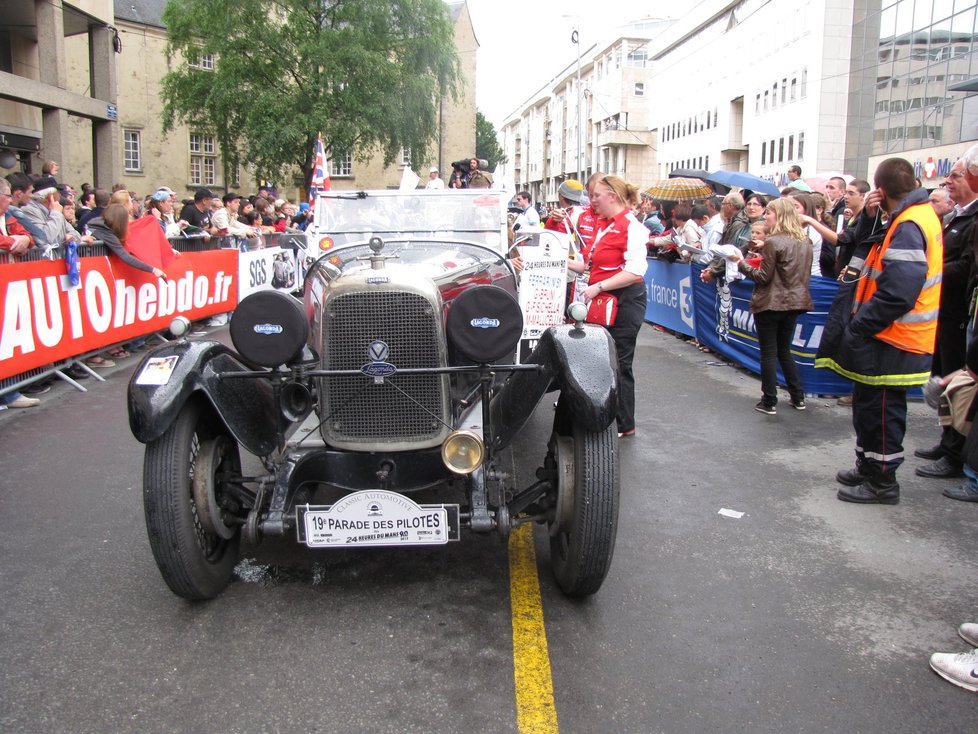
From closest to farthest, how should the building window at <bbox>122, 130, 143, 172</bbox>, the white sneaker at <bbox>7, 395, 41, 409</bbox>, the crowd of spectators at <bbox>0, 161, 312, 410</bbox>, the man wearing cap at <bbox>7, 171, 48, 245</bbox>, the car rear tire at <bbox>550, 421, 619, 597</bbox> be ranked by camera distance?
1. the car rear tire at <bbox>550, 421, 619, 597</bbox>
2. the white sneaker at <bbox>7, 395, 41, 409</bbox>
3. the crowd of spectators at <bbox>0, 161, 312, 410</bbox>
4. the man wearing cap at <bbox>7, 171, 48, 245</bbox>
5. the building window at <bbox>122, 130, 143, 172</bbox>

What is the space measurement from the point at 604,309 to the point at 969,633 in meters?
2.93

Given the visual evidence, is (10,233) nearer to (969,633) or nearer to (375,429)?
(375,429)

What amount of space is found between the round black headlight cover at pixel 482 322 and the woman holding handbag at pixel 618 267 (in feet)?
7.11

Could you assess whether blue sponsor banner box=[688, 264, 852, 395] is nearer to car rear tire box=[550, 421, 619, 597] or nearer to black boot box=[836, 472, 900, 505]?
black boot box=[836, 472, 900, 505]

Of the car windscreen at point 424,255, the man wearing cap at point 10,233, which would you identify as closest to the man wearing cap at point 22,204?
the man wearing cap at point 10,233

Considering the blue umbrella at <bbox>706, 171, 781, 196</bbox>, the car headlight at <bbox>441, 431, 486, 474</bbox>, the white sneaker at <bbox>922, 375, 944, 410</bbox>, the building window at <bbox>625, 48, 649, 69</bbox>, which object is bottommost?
the car headlight at <bbox>441, 431, 486, 474</bbox>

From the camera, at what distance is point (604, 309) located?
5414mm

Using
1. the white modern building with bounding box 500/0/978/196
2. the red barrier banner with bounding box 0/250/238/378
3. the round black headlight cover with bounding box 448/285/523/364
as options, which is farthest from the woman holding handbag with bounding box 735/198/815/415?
the white modern building with bounding box 500/0/978/196

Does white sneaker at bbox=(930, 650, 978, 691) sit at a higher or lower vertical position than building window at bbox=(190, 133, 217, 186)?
lower

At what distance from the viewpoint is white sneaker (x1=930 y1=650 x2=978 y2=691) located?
2820 millimetres

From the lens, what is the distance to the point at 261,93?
2886 cm

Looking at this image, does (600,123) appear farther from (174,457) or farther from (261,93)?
(174,457)

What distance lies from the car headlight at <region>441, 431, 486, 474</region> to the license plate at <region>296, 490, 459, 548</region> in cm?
17

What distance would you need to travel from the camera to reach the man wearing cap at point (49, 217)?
829cm
